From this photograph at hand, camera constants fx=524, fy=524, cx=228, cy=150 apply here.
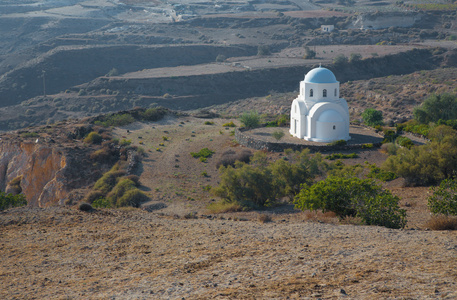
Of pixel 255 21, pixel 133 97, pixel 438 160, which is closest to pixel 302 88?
pixel 438 160

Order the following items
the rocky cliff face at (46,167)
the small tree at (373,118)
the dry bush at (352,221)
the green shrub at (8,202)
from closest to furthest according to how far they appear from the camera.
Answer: the dry bush at (352,221) → the green shrub at (8,202) → the rocky cliff face at (46,167) → the small tree at (373,118)

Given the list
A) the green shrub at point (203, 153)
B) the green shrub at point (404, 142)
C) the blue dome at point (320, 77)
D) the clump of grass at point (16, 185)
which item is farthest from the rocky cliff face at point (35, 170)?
the green shrub at point (404, 142)

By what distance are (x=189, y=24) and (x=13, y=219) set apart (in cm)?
11319

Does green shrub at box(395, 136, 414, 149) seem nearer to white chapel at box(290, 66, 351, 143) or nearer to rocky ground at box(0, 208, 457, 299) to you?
white chapel at box(290, 66, 351, 143)

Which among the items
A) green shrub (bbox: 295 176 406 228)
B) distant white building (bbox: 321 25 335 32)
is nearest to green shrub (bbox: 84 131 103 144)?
green shrub (bbox: 295 176 406 228)

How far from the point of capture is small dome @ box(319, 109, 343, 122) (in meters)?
35.8

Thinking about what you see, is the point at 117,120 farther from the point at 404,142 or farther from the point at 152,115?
the point at 404,142

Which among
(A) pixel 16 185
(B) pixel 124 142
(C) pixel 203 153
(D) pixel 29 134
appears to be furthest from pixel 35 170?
(C) pixel 203 153

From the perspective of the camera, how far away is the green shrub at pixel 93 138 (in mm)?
39056

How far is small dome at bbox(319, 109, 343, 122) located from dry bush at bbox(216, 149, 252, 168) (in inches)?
222

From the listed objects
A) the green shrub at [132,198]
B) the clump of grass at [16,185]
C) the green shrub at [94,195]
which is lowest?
the clump of grass at [16,185]

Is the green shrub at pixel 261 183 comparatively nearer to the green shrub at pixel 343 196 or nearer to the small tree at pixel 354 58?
the green shrub at pixel 343 196

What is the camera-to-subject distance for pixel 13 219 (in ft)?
56.1

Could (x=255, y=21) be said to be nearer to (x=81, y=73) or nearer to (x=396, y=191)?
(x=81, y=73)
